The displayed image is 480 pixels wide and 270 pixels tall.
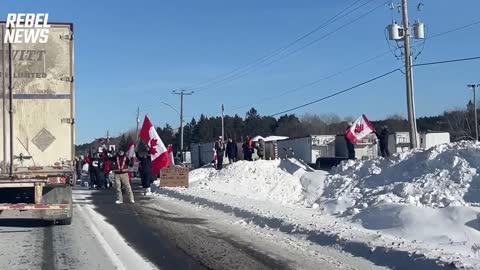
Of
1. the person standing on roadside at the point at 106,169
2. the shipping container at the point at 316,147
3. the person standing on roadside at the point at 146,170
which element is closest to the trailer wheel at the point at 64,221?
the person standing on roadside at the point at 146,170

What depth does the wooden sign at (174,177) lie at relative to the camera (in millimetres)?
27641

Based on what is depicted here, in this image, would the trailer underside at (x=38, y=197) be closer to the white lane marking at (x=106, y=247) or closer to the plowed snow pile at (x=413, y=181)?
the white lane marking at (x=106, y=247)

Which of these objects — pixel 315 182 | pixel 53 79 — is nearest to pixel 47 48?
pixel 53 79

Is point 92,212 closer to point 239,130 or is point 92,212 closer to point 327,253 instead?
point 327,253

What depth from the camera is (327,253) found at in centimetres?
1066

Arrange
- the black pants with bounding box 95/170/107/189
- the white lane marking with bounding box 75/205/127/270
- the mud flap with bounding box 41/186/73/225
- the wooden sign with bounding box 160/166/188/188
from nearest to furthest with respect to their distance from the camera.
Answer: the white lane marking with bounding box 75/205/127/270
the mud flap with bounding box 41/186/73/225
the wooden sign with bounding box 160/166/188/188
the black pants with bounding box 95/170/107/189

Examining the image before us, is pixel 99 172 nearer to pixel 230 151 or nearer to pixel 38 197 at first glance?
pixel 230 151

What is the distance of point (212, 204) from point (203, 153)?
43.5 metres

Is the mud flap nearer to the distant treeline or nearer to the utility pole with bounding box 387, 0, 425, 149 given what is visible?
the utility pole with bounding box 387, 0, 425, 149

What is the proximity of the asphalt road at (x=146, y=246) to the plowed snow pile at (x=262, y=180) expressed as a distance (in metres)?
8.08

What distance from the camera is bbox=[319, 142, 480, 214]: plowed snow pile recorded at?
649 inches

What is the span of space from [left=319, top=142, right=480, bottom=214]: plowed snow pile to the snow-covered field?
3 cm

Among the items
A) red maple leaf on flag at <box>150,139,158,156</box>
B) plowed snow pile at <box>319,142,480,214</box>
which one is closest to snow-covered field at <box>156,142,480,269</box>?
Answer: plowed snow pile at <box>319,142,480,214</box>

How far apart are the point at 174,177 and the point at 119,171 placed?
6.53 meters
